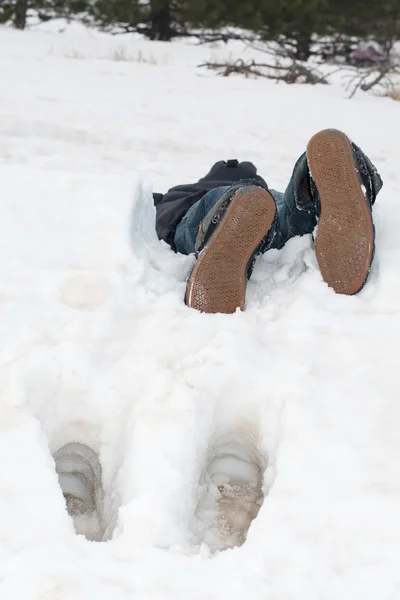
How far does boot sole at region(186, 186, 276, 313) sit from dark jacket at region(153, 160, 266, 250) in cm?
42

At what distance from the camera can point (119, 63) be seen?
5.82m

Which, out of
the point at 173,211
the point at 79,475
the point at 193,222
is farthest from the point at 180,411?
the point at 173,211

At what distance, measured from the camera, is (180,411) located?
115cm

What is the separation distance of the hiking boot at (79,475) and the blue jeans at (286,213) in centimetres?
76

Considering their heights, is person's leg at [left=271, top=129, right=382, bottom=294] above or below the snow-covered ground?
above

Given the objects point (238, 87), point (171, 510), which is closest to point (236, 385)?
point (171, 510)

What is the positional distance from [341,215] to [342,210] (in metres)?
0.01

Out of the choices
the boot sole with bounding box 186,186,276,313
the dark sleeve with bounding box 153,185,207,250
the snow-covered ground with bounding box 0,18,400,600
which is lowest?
the dark sleeve with bounding box 153,185,207,250

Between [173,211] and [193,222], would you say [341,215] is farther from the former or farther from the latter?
[173,211]

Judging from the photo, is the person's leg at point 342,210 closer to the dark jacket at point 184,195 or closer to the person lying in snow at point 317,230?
the person lying in snow at point 317,230

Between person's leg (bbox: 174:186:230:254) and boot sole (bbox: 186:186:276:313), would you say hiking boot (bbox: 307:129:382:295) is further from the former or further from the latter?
person's leg (bbox: 174:186:230:254)

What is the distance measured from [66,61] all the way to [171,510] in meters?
5.50

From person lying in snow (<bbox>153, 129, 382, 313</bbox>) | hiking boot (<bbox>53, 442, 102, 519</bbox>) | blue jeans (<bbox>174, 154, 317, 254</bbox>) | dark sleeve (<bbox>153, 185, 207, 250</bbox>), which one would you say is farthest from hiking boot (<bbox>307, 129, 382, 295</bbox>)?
hiking boot (<bbox>53, 442, 102, 519</bbox>)

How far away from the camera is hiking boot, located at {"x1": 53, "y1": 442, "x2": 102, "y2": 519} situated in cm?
114
